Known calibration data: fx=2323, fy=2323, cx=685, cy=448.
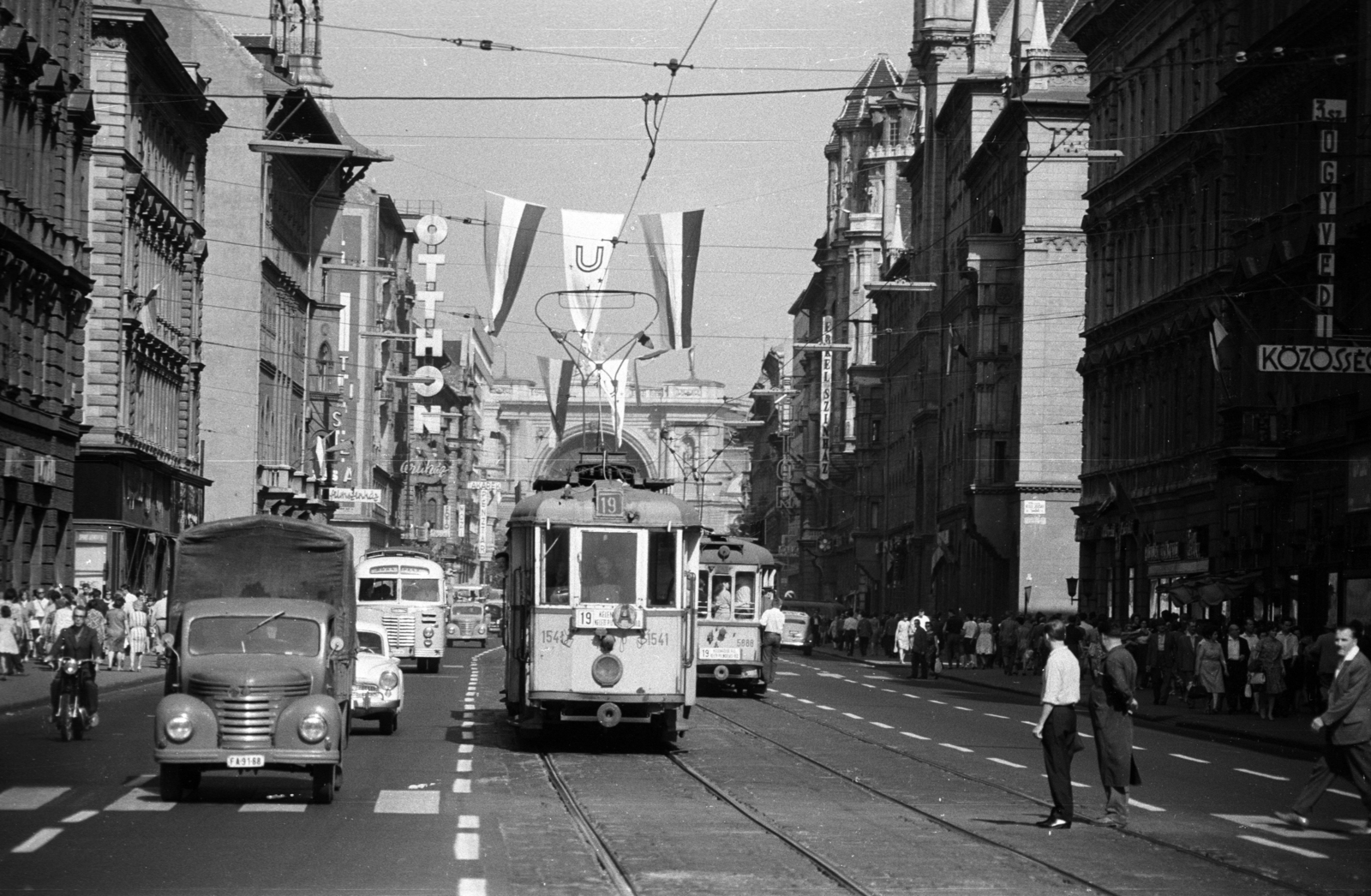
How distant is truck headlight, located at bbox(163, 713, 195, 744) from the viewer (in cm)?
1927

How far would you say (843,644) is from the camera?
92188 mm

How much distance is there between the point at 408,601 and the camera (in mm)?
55406

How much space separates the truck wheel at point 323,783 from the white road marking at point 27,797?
218cm

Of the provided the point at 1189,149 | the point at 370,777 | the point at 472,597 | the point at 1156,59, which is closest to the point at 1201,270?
the point at 1189,149

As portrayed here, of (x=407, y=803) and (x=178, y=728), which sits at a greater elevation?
(x=178, y=728)

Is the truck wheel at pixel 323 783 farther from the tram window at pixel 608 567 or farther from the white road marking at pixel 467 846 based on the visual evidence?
the tram window at pixel 608 567

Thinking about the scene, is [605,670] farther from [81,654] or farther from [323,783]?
[323,783]

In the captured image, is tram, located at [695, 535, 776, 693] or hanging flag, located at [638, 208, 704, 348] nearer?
hanging flag, located at [638, 208, 704, 348]

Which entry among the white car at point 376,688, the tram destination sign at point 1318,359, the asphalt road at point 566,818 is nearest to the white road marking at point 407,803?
the asphalt road at point 566,818

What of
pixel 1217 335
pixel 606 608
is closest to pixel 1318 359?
pixel 1217 335

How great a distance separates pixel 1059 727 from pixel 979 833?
1302 mm

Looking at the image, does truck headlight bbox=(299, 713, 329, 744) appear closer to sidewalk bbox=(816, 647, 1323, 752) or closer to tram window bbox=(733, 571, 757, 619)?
sidewalk bbox=(816, 647, 1323, 752)

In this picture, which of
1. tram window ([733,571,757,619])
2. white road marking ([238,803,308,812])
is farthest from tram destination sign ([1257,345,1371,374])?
white road marking ([238,803,308,812])

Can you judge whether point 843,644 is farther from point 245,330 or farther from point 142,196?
point 142,196
